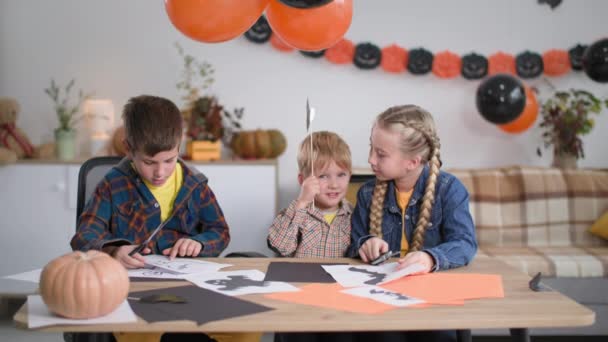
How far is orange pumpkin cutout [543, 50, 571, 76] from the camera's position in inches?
166

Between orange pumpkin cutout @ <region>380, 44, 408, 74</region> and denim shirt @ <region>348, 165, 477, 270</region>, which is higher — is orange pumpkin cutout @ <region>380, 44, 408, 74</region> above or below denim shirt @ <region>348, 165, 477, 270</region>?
above

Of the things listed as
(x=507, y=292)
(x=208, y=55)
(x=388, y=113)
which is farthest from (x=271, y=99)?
(x=507, y=292)

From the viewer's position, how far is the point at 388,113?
215 cm

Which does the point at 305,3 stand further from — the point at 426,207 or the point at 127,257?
the point at 127,257

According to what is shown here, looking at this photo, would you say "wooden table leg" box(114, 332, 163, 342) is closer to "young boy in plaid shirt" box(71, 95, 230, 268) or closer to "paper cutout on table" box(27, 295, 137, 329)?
"young boy in plaid shirt" box(71, 95, 230, 268)

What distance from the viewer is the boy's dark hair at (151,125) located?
201 centimetres

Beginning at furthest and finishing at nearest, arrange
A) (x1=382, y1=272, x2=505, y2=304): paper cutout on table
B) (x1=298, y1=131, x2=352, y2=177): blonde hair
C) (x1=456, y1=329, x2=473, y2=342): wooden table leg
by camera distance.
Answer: (x1=298, y1=131, x2=352, y2=177): blonde hair → (x1=456, y1=329, x2=473, y2=342): wooden table leg → (x1=382, y1=272, x2=505, y2=304): paper cutout on table

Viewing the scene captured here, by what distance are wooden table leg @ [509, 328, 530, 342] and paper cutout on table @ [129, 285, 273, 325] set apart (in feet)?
2.01

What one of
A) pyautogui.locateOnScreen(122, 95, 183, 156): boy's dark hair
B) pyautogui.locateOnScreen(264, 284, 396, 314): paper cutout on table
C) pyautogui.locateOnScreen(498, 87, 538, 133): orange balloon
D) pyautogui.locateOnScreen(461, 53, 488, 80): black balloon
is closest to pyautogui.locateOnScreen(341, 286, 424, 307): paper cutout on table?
pyautogui.locateOnScreen(264, 284, 396, 314): paper cutout on table

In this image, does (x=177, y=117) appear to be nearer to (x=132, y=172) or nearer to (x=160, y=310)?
(x=132, y=172)

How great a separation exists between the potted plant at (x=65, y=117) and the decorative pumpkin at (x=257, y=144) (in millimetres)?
940

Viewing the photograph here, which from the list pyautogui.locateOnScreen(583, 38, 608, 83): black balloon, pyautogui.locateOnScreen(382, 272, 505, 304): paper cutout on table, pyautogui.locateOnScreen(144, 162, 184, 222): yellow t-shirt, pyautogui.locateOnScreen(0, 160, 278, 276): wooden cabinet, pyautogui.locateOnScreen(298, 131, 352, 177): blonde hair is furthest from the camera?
pyautogui.locateOnScreen(0, 160, 278, 276): wooden cabinet

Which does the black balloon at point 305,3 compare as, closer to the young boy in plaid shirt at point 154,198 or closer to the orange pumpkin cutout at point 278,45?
the young boy in plaid shirt at point 154,198

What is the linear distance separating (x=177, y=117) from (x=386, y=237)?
755 millimetres
